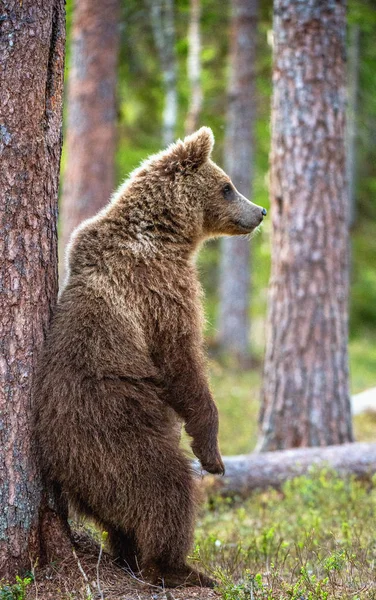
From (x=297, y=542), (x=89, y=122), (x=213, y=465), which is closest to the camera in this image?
(x=213, y=465)

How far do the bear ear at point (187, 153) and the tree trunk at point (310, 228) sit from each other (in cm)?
281

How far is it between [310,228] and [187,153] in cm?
296

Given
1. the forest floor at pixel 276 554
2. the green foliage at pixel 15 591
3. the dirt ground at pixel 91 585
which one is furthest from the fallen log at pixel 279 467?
the green foliage at pixel 15 591

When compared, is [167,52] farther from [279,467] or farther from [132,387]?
[132,387]

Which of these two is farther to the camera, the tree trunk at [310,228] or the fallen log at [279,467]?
the tree trunk at [310,228]

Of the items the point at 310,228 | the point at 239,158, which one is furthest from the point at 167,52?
the point at 310,228

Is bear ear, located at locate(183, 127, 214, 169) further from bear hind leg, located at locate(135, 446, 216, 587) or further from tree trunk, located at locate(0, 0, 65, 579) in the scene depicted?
bear hind leg, located at locate(135, 446, 216, 587)

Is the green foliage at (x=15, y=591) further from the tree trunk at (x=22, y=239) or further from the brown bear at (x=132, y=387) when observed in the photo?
the brown bear at (x=132, y=387)

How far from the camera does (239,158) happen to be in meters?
16.8

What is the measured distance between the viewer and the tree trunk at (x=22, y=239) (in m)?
3.93

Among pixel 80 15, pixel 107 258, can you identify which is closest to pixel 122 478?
A: pixel 107 258

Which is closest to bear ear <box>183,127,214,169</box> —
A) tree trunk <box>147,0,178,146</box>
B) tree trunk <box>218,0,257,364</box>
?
tree trunk <box>147,0,178,146</box>

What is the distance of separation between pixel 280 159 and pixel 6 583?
5304mm

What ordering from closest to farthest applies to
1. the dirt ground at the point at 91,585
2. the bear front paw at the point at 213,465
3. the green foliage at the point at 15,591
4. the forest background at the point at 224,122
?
the green foliage at the point at 15,591 < the dirt ground at the point at 91,585 < the bear front paw at the point at 213,465 < the forest background at the point at 224,122
